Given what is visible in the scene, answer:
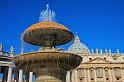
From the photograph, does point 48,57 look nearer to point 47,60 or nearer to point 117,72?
point 47,60

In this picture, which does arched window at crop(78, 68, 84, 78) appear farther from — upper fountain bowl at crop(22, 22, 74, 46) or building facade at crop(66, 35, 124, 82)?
upper fountain bowl at crop(22, 22, 74, 46)

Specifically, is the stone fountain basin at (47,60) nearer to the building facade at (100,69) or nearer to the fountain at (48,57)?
the fountain at (48,57)

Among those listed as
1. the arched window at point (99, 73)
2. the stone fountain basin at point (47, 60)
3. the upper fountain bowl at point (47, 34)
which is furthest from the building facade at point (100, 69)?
the stone fountain basin at point (47, 60)

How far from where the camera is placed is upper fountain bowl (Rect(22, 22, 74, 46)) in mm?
17422

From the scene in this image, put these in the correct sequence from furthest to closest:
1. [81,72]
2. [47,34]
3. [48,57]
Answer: [81,72], [47,34], [48,57]

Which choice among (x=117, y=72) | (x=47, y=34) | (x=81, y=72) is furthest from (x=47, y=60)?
(x=117, y=72)

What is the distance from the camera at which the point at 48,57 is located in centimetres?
1529

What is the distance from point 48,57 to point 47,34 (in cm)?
328

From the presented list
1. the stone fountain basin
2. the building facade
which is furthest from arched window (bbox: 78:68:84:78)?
the stone fountain basin

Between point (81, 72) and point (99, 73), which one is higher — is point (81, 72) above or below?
above

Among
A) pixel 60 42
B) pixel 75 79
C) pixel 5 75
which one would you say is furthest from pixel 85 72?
pixel 60 42

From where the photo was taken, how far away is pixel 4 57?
1532 inches

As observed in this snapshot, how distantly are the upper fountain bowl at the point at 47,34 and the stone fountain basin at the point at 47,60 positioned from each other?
2.51 meters

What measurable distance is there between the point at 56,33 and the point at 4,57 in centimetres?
2312
